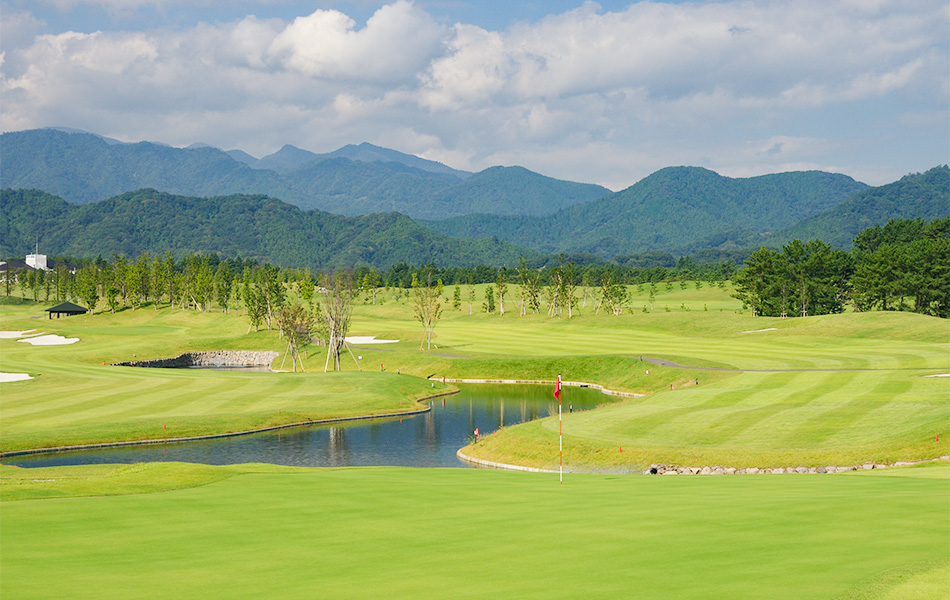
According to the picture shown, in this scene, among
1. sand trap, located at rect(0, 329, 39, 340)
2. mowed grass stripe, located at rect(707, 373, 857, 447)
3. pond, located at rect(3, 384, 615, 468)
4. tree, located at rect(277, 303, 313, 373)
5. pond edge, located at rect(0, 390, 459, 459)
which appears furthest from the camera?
sand trap, located at rect(0, 329, 39, 340)

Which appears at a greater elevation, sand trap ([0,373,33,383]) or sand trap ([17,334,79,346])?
sand trap ([17,334,79,346])

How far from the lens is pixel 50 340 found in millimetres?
102562

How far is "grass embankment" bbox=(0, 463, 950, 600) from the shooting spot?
36.9 feet

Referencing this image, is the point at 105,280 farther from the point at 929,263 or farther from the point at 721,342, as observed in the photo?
the point at 929,263

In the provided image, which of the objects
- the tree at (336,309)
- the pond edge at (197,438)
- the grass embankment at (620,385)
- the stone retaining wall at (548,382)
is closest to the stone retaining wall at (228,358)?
the grass embankment at (620,385)

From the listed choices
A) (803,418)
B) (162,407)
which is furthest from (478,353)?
(803,418)

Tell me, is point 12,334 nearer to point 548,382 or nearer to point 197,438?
point 197,438

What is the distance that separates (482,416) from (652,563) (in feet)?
155

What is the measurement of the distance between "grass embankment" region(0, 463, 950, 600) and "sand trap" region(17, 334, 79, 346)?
89.8m

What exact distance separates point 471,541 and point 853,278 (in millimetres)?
115772

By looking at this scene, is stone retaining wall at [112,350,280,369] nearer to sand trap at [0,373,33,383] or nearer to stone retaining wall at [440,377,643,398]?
stone retaining wall at [440,377,643,398]

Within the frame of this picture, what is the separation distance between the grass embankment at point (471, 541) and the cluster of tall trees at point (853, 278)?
3923 inches

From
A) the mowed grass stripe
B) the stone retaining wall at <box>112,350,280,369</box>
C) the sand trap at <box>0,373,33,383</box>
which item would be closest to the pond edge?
the sand trap at <box>0,373,33,383</box>

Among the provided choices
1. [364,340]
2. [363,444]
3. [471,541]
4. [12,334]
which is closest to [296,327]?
[364,340]
